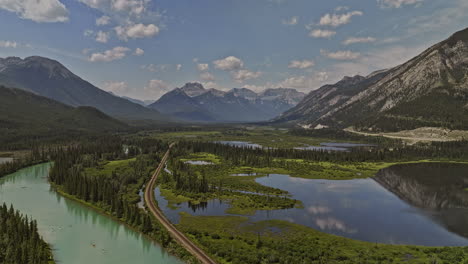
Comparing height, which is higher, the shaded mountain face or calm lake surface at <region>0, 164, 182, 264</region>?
the shaded mountain face

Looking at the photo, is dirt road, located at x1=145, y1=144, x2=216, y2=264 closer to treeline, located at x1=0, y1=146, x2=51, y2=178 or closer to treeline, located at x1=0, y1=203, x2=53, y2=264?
treeline, located at x1=0, y1=203, x2=53, y2=264

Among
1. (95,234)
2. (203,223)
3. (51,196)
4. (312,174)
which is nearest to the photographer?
(95,234)

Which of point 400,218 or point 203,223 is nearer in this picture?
point 203,223

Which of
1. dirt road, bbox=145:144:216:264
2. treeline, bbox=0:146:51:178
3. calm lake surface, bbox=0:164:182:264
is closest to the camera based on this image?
dirt road, bbox=145:144:216:264

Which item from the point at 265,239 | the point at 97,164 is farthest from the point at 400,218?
the point at 97,164

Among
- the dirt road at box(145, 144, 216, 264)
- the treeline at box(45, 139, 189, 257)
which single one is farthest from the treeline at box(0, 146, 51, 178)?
the dirt road at box(145, 144, 216, 264)

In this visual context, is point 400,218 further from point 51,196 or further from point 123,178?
point 51,196
